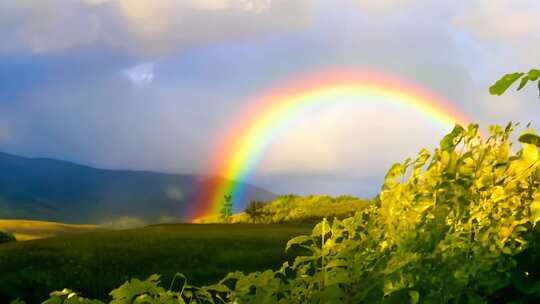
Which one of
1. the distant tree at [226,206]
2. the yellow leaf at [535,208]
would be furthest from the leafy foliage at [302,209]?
the yellow leaf at [535,208]

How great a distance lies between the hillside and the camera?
81.0 metres

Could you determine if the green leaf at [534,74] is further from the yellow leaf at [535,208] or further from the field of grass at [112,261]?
the field of grass at [112,261]

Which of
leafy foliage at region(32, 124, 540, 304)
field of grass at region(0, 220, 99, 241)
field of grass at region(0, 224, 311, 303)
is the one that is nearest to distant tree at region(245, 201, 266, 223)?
field of grass at region(0, 220, 99, 241)

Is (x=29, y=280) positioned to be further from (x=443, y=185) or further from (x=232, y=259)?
(x=443, y=185)

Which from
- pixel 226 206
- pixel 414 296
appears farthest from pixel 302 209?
pixel 414 296

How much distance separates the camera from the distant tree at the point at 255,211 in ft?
286

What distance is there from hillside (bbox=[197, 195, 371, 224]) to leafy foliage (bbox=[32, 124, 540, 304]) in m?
71.0

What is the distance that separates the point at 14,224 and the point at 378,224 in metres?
116

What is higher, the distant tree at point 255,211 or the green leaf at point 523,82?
the distant tree at point 255,211

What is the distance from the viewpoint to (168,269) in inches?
1115

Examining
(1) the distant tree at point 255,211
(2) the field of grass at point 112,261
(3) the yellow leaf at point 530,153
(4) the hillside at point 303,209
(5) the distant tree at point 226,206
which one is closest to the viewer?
(3) the yellow leaf at point 530,153

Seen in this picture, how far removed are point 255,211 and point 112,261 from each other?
59195mm

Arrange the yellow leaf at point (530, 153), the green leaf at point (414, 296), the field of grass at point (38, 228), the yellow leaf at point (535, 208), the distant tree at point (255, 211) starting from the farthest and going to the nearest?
1. the field of grass at point (38, 228)
2. the distant tree at point (255, 211)
3. the yellow leaf at point (530, 153)
4. the yellow leaf at point (535, 208)
5. the green leaf at point (414, 296)

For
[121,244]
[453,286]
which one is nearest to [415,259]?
[453,286]
